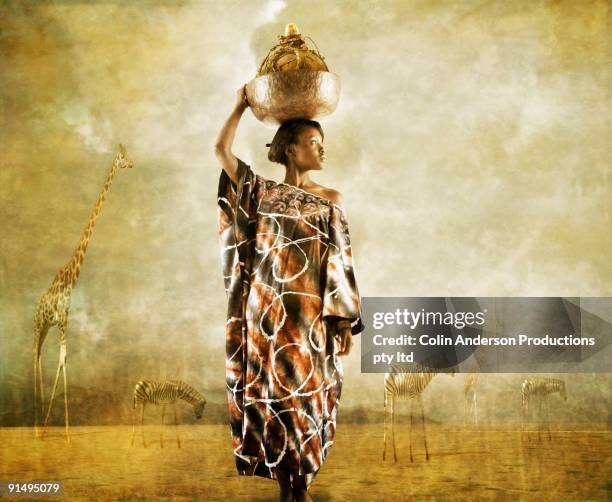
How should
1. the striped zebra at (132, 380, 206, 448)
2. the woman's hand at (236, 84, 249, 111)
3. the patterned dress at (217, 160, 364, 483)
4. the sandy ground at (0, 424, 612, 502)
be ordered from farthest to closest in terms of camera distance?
the striped zebra at (132, 380, 206, 448) < the sandy ground at (0, 424, 612, 502) < the woman's hand at (236, 84, 249, 111) < the patterned dress at (217, 160, 364, 483)

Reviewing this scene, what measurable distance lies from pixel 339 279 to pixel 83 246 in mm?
1863

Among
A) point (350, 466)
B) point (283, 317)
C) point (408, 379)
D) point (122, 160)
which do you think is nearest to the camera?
point (283, 317)

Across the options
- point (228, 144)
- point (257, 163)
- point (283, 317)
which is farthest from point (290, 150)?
point (257, 163)

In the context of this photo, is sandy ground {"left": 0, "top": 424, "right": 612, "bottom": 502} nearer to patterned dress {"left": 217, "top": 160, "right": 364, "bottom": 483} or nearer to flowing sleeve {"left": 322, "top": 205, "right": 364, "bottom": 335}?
patterned dress {"left": 217, "top": 160, "right": 364, "bottom": 483}

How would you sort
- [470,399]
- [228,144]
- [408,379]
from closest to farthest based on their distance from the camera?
[228,144] → [408,379] → [470,399]

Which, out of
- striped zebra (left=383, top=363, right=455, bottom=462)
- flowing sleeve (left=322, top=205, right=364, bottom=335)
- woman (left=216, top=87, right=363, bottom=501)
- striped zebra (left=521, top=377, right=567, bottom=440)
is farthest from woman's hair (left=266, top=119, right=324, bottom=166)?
striped zebra (left=521, top=377, right=567, bottom=440)

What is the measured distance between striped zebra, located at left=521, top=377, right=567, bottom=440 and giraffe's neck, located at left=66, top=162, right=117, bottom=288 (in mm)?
2531

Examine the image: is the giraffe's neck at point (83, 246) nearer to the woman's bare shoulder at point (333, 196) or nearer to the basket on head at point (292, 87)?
the basket on head at point (292, 87)

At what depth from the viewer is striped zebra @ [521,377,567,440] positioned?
13.2ft

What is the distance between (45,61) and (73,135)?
0.45 metres

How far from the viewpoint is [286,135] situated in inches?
121

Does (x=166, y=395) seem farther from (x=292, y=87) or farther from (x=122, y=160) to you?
(x=292, y=87)

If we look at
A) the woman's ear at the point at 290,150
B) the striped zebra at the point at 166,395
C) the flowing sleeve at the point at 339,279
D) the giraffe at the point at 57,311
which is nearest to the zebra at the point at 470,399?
the flowing sleeve at the point at 339,279

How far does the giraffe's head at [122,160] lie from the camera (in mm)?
4324
